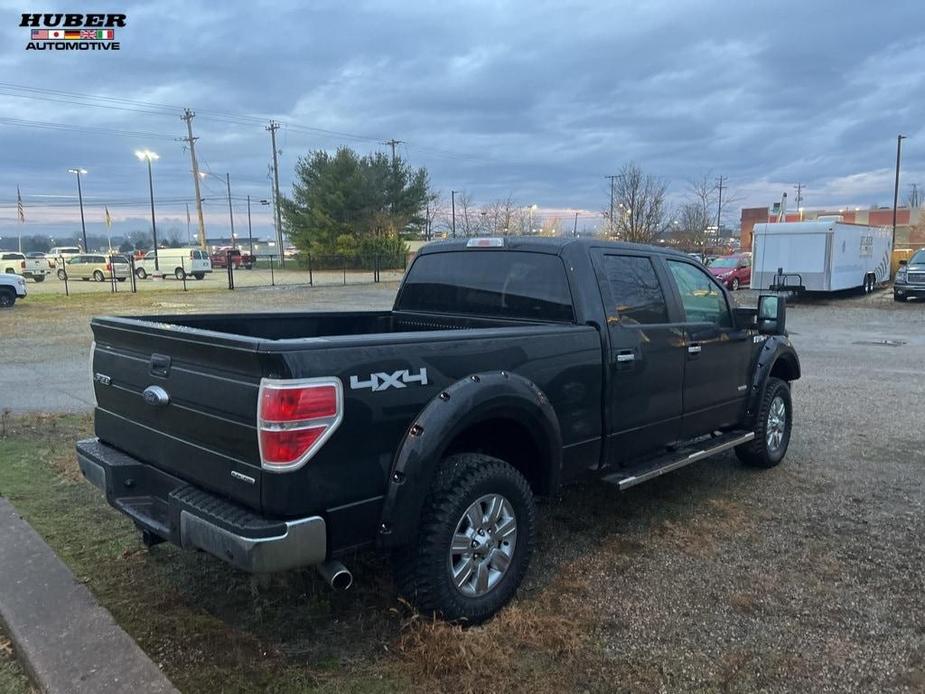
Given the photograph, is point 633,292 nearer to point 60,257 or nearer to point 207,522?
point 207,522

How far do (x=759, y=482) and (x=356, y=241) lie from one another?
1953 inches

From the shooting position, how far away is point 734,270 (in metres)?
29.1

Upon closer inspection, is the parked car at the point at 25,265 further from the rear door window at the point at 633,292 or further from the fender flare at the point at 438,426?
the fender flare at the point at 438,426

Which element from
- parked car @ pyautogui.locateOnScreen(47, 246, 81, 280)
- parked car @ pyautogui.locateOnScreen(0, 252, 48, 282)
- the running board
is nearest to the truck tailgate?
the running board

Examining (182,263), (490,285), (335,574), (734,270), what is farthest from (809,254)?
(182,263)

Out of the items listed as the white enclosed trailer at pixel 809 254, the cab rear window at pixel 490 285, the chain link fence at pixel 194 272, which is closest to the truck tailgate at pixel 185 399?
the cab rear window at pixel 490 285

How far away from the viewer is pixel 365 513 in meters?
2.87

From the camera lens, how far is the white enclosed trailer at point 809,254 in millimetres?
22125

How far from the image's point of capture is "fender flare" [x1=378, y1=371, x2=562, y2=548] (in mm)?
2922

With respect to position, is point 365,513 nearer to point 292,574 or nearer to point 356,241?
point 292,574

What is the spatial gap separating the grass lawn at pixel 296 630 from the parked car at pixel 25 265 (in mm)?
42333

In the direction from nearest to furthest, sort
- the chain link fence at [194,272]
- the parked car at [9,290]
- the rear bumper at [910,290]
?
the parked car at [9,290], the rear bumper at [910,290], the chain link fence at [194,272]

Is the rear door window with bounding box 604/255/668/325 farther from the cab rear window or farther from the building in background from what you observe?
the building in background

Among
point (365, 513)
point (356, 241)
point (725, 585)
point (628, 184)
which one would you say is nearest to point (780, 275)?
point (628, 184)
